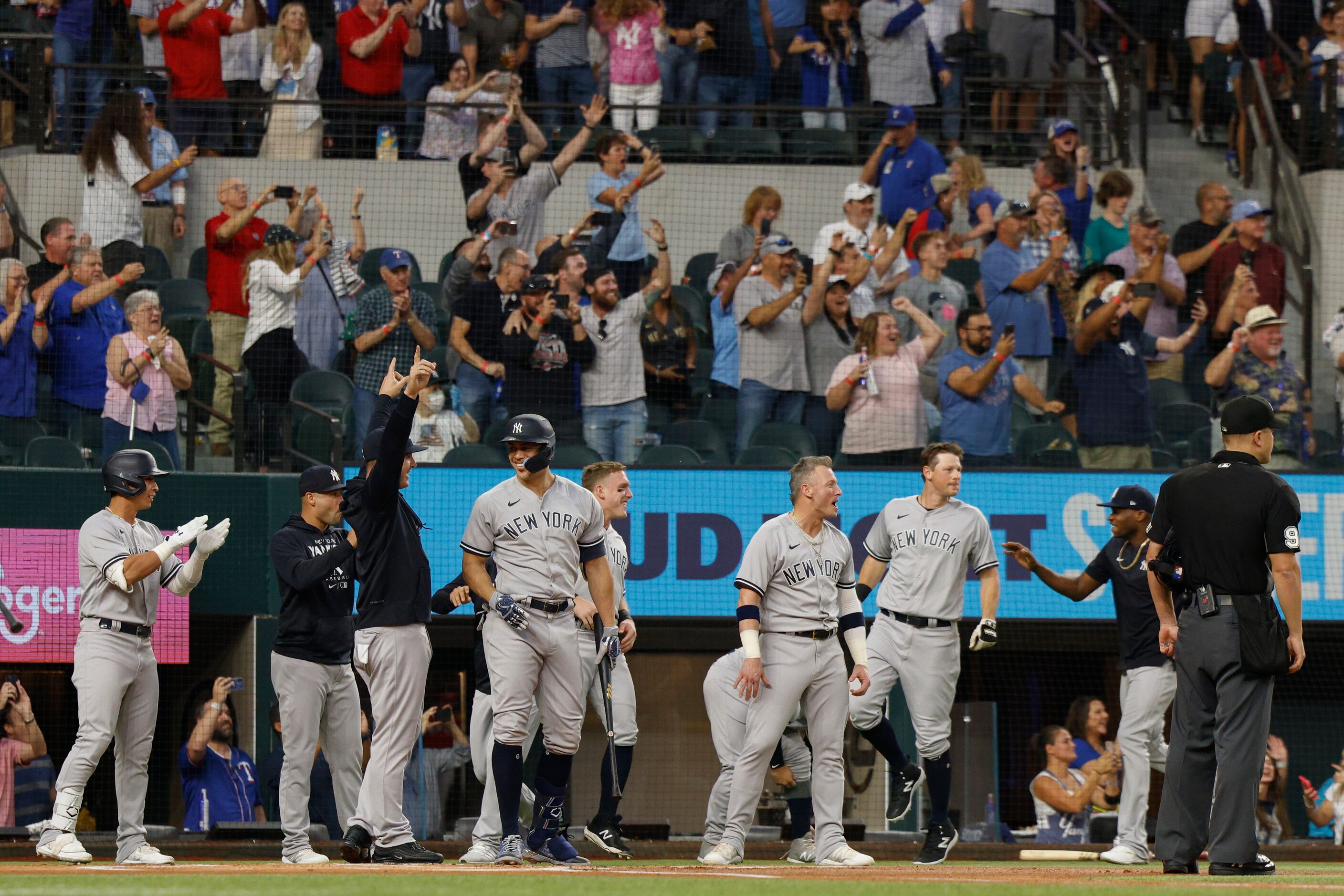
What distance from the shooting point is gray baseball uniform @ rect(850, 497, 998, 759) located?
29.1 feet

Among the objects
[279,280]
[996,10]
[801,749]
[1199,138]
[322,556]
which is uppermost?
[996,10]

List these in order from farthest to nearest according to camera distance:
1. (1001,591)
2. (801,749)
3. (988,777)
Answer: (988,777) < (1001,591) < (801,749)

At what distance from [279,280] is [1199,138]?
29.7ft

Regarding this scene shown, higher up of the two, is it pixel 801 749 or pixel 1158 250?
pixel 1158 250

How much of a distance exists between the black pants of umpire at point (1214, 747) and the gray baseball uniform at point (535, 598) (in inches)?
97.1

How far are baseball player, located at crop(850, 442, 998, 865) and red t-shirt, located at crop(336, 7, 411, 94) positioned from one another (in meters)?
7.37

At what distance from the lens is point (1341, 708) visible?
13922 millimetres

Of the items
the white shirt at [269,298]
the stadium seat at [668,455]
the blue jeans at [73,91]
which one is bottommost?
the stadium seat at [668,455]

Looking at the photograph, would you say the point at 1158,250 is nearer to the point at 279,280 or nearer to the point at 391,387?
the point at 279,280

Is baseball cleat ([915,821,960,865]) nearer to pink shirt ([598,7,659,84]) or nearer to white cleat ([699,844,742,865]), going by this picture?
white cleat ([699,844,742,865])

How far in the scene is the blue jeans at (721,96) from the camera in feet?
50.5

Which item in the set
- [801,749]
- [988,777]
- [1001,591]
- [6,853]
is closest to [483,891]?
[801,749]

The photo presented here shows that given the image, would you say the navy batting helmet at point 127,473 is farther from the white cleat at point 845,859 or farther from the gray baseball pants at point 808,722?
the white cleat at point 845,859

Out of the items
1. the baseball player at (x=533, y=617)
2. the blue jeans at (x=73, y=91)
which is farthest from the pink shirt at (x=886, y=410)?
the blue jeans at (x=73, y=91)
